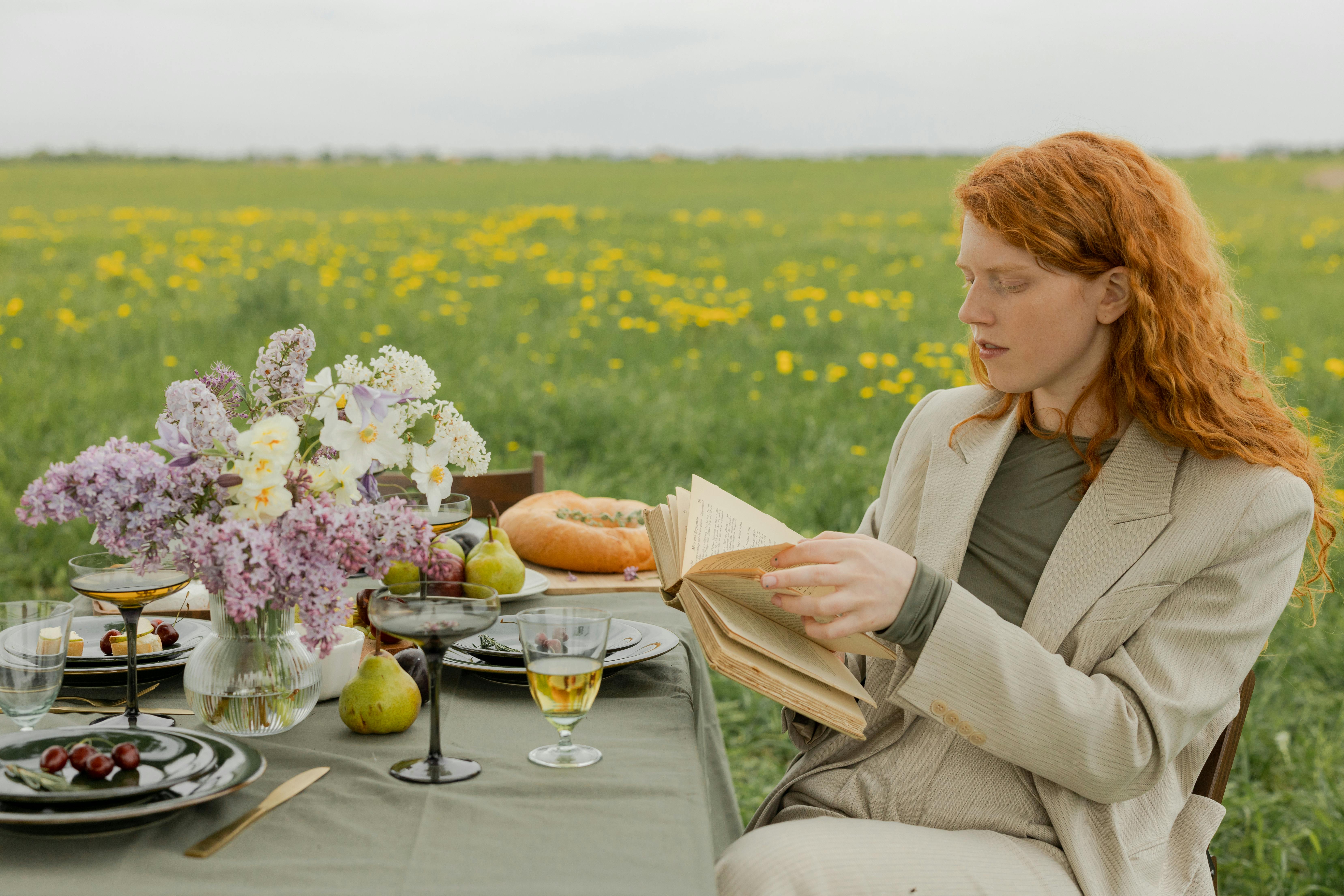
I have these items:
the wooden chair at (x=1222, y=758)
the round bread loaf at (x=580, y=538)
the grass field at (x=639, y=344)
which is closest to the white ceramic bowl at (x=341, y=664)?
the round bread loaf at (x=580, y=538)

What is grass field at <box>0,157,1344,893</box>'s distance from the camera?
12.1ft

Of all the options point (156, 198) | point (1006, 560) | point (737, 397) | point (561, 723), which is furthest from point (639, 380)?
point (156, 198)

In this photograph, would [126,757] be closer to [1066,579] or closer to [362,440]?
[362,440]

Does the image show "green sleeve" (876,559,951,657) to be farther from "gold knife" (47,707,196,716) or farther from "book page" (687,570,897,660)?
"gold knife" (47,707,196,716)

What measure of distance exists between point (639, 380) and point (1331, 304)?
6.18m

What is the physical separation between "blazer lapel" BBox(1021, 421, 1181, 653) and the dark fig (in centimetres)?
90

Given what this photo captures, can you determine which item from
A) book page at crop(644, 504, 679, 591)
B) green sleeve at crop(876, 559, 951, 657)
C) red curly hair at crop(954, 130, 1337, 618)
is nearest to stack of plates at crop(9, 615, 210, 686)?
book page at crop(644, 504, 679, 591)

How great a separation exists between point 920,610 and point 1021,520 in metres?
0.40

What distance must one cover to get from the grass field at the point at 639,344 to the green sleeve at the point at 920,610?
824 mm

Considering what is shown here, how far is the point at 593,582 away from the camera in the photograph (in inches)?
89.7

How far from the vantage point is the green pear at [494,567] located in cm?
185

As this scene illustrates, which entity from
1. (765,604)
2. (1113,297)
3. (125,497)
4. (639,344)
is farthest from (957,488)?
(639,344)

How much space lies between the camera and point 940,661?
154 cm

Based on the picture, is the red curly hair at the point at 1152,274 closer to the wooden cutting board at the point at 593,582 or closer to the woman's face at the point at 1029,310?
the woman's face at the point at 1029,310
